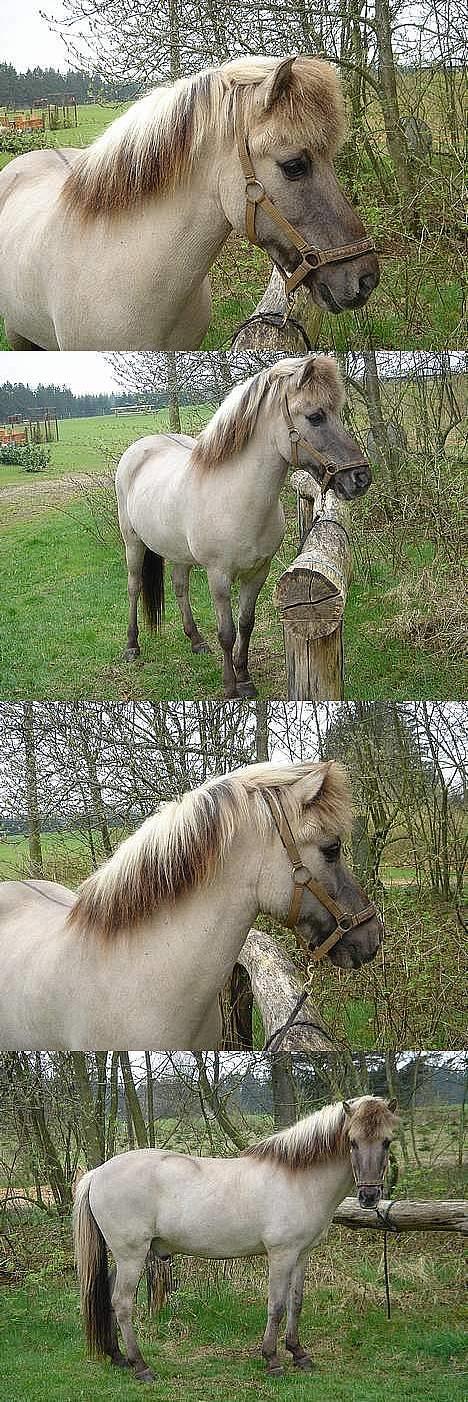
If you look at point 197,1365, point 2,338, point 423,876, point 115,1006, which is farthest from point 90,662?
point 197,1365

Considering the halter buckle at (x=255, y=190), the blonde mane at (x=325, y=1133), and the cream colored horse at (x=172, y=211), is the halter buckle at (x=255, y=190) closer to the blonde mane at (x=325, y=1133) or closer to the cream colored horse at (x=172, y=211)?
the cream colored horse at (x=172, y=211)

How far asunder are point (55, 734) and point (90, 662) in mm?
372

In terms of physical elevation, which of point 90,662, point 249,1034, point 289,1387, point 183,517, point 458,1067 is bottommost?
point 289,1387

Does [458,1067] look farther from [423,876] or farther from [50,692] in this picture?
[50,692]

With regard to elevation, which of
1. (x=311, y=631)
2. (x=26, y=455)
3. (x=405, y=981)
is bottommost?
(x=405, y=981)

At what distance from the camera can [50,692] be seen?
250cm

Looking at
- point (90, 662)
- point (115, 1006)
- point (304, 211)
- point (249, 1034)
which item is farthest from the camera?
point (249, 1034)

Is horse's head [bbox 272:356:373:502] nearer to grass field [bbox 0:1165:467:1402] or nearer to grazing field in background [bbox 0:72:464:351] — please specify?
grazing field in background [bbox 0:72:464:351]

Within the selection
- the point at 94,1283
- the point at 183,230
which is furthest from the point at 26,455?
the point at 94,1283

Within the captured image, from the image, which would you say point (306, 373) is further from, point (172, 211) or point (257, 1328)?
point (257, 1328)

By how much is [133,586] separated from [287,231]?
2.95 ft

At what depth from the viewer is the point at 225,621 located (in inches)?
90.7

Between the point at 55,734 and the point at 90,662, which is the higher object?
the point at 90,662

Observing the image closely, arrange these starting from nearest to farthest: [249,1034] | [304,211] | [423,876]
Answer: [304,211] → [249,1034] → [423,876]
